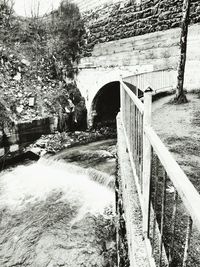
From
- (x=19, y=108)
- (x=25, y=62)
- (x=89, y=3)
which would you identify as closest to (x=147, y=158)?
(x=19, y=108)

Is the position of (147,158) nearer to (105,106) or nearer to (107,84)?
(107,84)

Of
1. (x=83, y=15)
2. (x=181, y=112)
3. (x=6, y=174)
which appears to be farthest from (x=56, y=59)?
(x=181, y=112)

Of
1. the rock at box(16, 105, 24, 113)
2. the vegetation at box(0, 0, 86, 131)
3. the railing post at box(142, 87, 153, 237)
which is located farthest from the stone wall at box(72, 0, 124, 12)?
the railing post at box(142, 87, 153, 237)

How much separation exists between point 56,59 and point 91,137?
5.19 m

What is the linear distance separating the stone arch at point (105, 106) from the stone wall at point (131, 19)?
81.6 inches

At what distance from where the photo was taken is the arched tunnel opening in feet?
36.7

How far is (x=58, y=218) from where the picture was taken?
193 inches

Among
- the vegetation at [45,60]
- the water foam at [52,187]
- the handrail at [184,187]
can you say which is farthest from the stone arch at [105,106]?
the handrail at [184,187]

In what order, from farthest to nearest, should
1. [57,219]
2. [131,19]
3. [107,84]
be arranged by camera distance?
1. [107,84]
2. [131,19]
3. [57,219]

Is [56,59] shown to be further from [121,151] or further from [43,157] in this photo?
[121,151]

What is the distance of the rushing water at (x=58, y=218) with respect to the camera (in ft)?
13.1

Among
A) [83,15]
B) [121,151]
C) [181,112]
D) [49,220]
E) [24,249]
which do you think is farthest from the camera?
[83,15]

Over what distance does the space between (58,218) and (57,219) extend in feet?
0.11

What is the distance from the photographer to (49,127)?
9.73 meters
